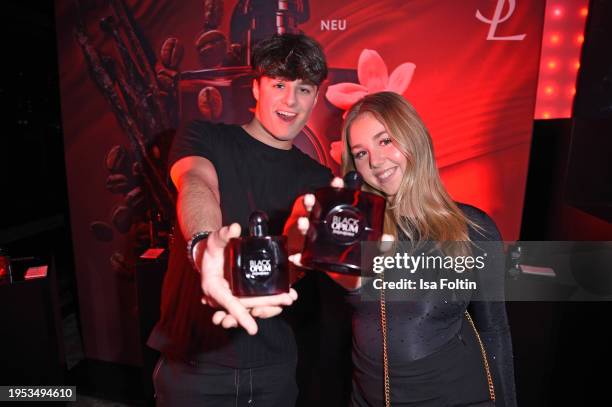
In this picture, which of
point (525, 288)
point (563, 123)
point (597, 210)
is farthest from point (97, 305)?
point (563, 123)

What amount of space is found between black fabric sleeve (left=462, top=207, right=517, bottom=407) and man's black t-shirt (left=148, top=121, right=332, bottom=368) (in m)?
0.84

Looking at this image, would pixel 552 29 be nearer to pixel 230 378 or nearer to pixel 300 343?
pixel 300 343

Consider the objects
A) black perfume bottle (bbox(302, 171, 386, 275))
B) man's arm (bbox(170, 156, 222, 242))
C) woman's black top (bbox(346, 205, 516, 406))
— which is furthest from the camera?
woman's black top (bbox(346, 205, 516, 406))

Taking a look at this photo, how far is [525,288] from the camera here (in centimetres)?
259

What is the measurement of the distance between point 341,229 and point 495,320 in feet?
2.89

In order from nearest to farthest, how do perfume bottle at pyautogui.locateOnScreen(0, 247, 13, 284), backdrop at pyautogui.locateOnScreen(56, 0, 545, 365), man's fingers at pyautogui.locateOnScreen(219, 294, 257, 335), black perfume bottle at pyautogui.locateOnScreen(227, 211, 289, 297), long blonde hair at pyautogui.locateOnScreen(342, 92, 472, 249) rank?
man's fingers at pyautogui.locateOnScreen(219, 294, 257, 335), black perfume bottle at pyautogui.locateOnScreen(227, 211, 289, 297), long blonde hair at pyautogui.locateOnScreen(342, 92, 472, 249), perfume bottle at pyautogui.locateOnScreen(0, 247, 13, 284), backdrop at pyautogui.locateOnScreen(56, 0, 545, 365)

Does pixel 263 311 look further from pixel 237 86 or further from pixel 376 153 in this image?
pixel 237 86

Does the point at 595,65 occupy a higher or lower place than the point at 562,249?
higher

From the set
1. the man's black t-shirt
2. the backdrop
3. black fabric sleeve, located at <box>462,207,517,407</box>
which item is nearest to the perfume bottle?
the backdrop

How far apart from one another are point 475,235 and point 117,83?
3.04 m

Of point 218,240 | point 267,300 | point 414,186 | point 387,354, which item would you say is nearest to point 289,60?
point 414,186

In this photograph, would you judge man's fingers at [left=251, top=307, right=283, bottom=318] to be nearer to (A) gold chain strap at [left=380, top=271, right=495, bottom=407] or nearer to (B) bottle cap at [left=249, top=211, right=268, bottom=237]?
(B) bottle cap at [left=249, top=211, right=268, bottom=237]

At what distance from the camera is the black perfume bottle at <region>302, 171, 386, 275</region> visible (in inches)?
45.1

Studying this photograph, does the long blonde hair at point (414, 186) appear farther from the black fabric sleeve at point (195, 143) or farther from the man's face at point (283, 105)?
the black fabric sleeve at point (195, 143)
